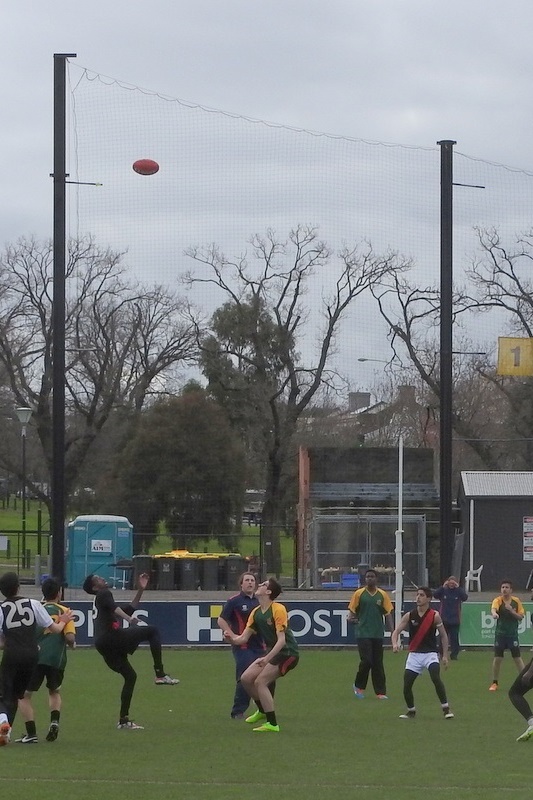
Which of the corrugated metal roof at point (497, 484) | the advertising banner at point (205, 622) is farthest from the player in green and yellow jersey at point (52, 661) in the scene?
the corrugated metal roof at point (497, 484)

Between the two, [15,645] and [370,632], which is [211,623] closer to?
[370,632]

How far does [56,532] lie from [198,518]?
75.1 feet

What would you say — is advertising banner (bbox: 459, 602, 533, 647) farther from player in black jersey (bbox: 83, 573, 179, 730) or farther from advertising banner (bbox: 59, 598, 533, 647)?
player in black jersey (bbox: 83, 573, 179, 730)

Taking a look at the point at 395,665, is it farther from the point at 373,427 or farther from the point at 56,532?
the point at 373,427

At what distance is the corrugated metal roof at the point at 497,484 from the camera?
126 feet

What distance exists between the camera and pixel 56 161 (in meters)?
23.2

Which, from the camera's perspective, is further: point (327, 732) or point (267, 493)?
point (267, 493)

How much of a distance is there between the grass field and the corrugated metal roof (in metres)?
19.3

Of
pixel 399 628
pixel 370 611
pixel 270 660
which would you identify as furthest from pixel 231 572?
pixel 270 660

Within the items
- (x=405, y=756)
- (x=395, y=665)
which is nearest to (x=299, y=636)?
(x=395, y=665)

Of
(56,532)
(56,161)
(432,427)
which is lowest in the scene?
(56,532)

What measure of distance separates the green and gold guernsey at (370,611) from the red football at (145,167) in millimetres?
10079

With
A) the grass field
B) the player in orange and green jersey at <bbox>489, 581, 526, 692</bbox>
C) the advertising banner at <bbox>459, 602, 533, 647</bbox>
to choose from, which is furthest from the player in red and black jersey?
the advertising banner at <bbox>459, 602, 533, 647</bbox>

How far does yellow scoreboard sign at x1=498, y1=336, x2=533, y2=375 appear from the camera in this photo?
24.1 metres
